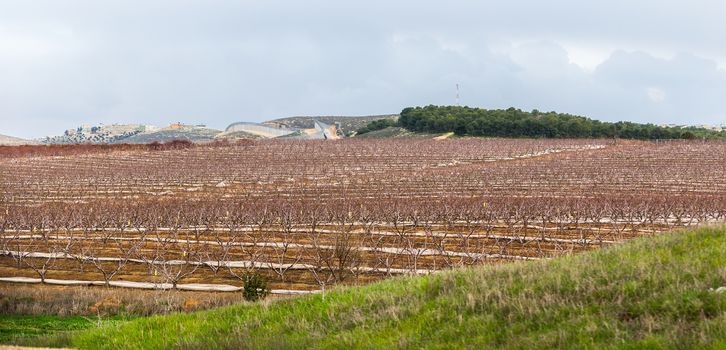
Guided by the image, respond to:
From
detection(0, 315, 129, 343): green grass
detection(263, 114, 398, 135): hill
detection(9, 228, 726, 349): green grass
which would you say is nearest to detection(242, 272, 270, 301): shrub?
detection(0, 315, 129, 343): green grass

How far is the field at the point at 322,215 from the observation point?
26.1 m

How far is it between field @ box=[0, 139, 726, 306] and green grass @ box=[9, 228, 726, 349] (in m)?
1.88

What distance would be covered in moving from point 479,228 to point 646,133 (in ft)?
228

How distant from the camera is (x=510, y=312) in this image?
9008 millimetres

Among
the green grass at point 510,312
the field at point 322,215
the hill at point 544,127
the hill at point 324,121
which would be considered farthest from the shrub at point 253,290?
the hill at point 324,121

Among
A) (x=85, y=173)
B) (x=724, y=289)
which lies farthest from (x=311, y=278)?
(x=85, y=173)

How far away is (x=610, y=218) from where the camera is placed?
33188 mm

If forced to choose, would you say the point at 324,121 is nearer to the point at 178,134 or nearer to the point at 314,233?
the point at 178,134

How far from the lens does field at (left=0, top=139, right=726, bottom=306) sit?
85.5ft

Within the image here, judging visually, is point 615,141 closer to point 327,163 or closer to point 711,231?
point 327,163

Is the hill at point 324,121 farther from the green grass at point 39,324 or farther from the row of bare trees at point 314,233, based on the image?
the green grass at point 39,324

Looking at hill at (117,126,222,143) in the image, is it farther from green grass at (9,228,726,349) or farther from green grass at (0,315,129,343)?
green grass at (9,228,726,349)

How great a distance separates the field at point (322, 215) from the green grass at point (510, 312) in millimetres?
1878

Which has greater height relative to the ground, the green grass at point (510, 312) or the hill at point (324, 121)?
the hill at point (324, 121)
